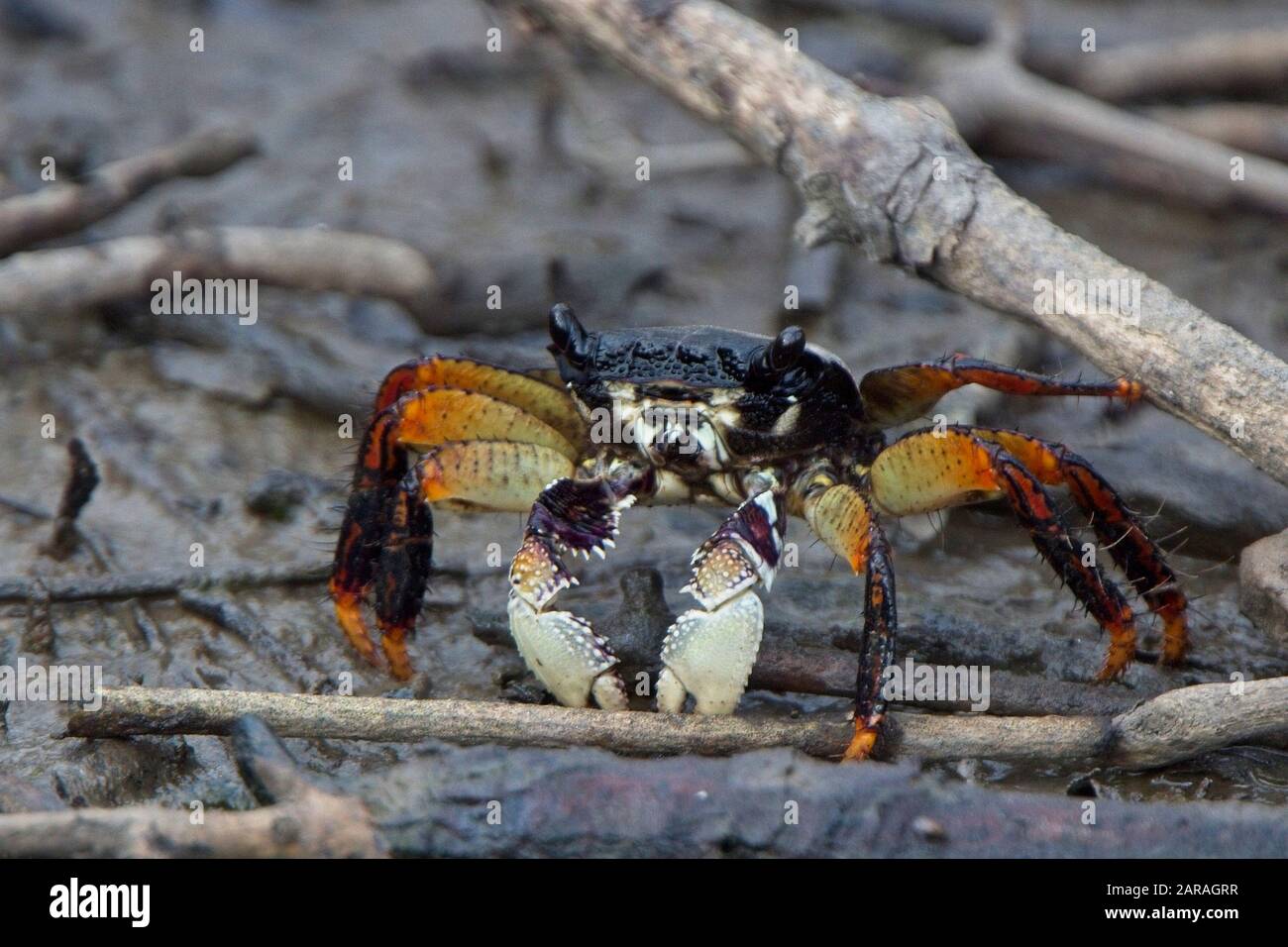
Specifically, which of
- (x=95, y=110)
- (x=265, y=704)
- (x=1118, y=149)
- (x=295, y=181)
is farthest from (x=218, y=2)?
(x=265, y=704)

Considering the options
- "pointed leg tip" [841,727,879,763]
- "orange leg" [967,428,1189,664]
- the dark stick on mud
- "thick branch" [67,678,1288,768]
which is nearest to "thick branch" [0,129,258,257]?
the dark stick on mud

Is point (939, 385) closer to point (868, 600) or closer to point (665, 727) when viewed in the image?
point (868, 600)

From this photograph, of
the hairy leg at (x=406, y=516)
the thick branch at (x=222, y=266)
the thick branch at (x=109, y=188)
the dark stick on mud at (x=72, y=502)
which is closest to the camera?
the hairy leg at (x=406, y=516)

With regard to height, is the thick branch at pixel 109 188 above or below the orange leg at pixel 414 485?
above

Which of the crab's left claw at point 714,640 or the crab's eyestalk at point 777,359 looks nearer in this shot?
the crab's left claw at point 714,640

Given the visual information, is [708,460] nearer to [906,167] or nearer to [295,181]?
[906,167]

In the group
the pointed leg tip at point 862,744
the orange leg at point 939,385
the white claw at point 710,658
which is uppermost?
the orange leg at point 939,385

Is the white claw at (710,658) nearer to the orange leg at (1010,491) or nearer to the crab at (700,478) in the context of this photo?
the crab at (700,478)

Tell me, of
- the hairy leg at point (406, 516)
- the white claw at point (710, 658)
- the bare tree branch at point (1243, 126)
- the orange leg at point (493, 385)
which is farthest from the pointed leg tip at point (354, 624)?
the bare tree branch at point (1243, 126)
